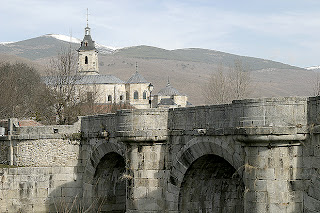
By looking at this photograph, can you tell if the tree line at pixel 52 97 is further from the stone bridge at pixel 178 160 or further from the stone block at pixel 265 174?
the stone block at pixel 265 174

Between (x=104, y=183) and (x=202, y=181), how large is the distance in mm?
8398

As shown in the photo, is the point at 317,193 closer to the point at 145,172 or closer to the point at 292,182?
the point at 292,182

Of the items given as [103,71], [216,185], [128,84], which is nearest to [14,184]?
[216,185]

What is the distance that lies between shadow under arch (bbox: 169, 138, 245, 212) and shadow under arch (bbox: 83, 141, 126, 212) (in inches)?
255

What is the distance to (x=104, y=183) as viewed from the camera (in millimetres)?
23469

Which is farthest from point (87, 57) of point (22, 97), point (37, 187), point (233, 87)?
point (37, 187)

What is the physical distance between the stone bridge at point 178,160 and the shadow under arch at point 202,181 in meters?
0.03

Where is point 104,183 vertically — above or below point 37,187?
above

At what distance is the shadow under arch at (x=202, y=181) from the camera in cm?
1505

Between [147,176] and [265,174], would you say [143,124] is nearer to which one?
[147,176]

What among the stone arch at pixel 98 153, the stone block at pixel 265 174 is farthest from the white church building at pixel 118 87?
the stone block at pixel 265 174

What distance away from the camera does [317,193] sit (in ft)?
36.2

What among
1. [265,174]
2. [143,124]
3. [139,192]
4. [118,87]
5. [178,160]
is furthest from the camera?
[118,87]

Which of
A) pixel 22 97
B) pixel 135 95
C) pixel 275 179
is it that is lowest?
pixel 275 179
